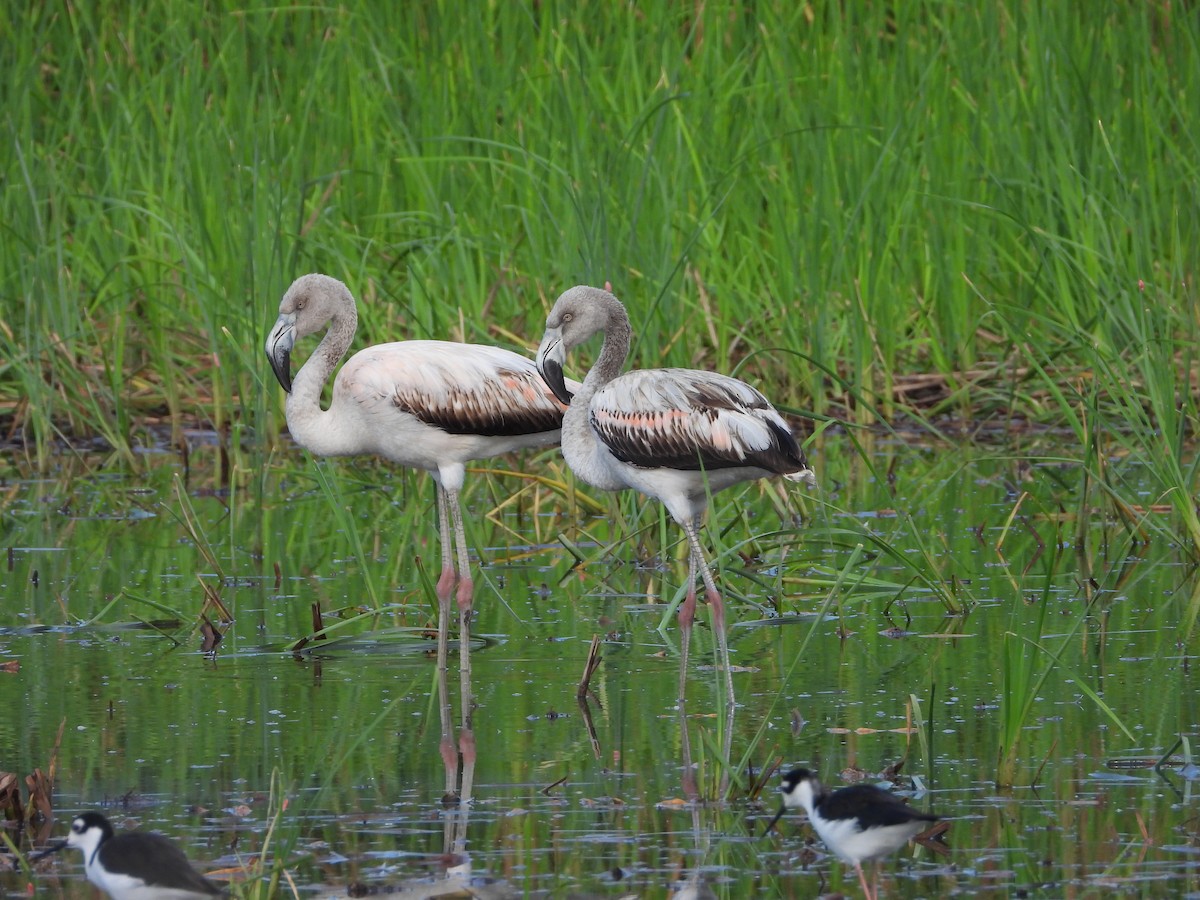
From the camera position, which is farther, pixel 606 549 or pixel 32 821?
pixel 606 549

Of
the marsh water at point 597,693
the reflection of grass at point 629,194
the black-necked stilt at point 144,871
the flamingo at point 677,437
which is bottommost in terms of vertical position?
the black-necked stilt at point 144,871

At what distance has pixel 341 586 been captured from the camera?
335 inches

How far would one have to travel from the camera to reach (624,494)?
923cm

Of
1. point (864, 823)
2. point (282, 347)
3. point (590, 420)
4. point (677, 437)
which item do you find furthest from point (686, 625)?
point (864, 823)

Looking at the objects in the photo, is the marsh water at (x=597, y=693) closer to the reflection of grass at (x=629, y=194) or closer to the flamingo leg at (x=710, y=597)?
the flamingo leg at (x=710, y=597)

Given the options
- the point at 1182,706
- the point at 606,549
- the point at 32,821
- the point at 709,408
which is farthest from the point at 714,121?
the point at 32,821

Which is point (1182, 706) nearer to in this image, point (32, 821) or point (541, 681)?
point (541, 681)

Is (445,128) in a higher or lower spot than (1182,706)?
higher

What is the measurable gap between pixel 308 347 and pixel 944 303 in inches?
141

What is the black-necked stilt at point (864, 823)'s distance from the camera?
4480mm

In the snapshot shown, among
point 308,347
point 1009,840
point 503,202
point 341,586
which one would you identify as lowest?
point 1009,840

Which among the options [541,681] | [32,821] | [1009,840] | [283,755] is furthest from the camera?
[541,681]

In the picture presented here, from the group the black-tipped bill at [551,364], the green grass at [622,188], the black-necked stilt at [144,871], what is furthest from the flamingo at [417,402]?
the black-necked stilt at [144,871]

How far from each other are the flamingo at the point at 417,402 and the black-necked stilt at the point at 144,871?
335 cm
